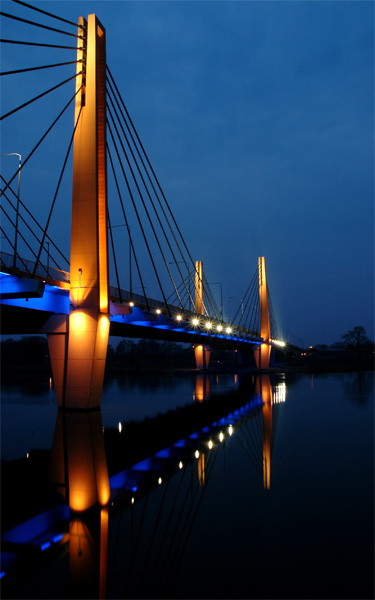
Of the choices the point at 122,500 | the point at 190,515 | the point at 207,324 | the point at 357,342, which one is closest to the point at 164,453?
the point at 122,500

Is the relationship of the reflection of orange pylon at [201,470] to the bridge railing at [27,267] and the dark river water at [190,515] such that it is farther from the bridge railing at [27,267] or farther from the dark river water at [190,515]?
the bridge railing at [27,267]

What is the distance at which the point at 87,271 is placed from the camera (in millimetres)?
20391

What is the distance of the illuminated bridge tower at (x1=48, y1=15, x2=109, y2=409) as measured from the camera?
20.0 metres

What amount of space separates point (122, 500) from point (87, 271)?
14062mm

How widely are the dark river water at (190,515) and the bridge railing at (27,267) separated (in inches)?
267

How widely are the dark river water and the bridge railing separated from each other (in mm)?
6784

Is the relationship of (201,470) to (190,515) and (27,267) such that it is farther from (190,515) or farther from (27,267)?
(27,267)

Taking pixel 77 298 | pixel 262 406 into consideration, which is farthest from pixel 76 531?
pixel 262 406

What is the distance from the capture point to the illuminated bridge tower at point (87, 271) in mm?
19969

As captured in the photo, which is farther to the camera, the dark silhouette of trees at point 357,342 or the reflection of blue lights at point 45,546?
the dark silhouette of trees at point 357,342

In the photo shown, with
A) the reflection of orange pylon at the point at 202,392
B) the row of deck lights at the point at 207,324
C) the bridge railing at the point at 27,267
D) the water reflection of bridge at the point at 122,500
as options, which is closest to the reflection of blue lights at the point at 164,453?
the water reflection of bridge at the point at 122,500

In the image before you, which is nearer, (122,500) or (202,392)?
(122,500)

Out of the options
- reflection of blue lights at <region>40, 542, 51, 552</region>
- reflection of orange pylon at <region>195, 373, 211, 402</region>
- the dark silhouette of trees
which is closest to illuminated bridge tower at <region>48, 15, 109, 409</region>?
reflection of orange pylon at <region>195, 373, 211, 402</region>

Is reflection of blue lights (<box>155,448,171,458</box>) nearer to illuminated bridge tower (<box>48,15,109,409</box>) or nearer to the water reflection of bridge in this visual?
the water reflection of bridge
